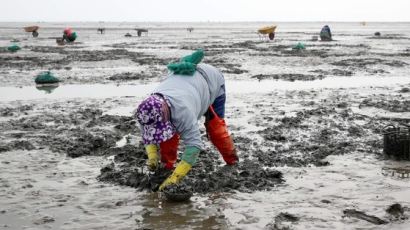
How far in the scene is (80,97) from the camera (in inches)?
494

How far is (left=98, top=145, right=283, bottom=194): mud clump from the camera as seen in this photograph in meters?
5.70

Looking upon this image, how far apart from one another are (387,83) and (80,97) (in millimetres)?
8621

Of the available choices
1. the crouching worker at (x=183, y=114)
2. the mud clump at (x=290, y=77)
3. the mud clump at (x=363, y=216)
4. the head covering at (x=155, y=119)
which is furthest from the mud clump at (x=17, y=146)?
the mud clump at (x=290, y=77)

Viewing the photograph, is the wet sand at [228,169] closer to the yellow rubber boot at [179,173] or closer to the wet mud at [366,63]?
the yellow rubber boot at [179,173]

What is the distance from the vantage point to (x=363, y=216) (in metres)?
4.77

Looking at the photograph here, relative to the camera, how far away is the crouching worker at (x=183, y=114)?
16.0 feet

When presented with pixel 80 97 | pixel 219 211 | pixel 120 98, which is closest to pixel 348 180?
pixel 219 211

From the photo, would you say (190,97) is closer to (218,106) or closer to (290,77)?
(218,106)

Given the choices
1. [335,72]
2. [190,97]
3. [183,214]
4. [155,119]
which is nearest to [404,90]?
[335,72]

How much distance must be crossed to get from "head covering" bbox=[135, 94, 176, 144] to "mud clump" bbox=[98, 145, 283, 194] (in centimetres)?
89

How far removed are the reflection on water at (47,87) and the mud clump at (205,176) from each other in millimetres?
7599

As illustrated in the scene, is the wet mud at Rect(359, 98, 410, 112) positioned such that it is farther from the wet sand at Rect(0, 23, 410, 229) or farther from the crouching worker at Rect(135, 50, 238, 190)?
the crouching worker at Rect(135, 50, 238, 190)

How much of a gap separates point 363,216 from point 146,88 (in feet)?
32.4

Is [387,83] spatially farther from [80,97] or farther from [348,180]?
[348,180]
